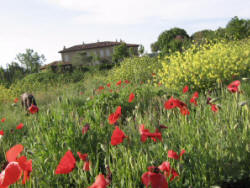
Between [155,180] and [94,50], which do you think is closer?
[155,180]

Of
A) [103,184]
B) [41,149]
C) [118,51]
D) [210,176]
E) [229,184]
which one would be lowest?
[229,184]

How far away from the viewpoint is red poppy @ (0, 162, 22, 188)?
3.93ft

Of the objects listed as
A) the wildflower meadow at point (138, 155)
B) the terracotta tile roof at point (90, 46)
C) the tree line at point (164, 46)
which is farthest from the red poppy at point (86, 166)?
the terracotta tile roof at point (90, 46)

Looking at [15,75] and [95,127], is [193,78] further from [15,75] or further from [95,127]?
[15,75]

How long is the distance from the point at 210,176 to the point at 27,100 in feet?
19.7

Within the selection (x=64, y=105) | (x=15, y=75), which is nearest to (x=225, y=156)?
(x=64, y=105)

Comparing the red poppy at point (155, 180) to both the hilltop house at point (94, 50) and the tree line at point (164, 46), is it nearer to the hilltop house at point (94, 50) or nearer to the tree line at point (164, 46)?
the tree line at point (164, 46)

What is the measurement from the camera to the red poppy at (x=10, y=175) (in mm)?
1197

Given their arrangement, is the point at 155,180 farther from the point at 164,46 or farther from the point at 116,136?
the point at 164,46

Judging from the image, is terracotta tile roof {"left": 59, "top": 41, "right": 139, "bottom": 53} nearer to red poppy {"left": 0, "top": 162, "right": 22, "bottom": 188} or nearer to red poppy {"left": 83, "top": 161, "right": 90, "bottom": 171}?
red poppy {"left": 83, "top": 161, "right": 90, "bottom": 171}

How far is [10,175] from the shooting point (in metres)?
1.22

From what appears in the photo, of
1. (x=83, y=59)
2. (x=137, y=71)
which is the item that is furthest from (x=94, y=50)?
(x=137, y=71)

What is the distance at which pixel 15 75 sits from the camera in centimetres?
2252

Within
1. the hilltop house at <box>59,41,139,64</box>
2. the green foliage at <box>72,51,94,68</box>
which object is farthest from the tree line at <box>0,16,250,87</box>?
the hilltop house at <box>59,41,139,64</box>
